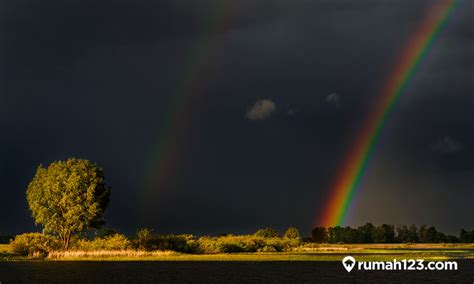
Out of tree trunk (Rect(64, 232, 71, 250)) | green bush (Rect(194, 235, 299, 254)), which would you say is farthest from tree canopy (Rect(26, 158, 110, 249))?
green bush (Rect(194, 235, 299, 254))

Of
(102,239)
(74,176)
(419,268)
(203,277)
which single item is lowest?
(203,277)

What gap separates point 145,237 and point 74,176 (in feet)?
61.6

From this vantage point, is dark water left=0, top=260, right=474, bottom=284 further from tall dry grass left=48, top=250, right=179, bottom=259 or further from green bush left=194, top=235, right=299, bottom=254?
green bush left=194, top=235, right=299, bottom=254

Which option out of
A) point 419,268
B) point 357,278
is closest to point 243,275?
point 357,278

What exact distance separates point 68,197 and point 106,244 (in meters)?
11.4

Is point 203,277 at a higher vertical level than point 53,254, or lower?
lower

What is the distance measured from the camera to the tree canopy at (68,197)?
12212 cm

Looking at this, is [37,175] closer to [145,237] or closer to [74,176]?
[74,176]

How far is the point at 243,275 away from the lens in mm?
72000

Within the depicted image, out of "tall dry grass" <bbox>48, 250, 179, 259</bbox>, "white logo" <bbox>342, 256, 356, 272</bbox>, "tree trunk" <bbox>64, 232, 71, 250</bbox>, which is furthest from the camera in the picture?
"tree trunk" <bbox>64, 232, 71, 250</bbox>

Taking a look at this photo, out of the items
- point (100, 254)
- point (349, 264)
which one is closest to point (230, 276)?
point (349, 264)

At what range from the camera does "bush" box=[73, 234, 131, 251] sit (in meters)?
123

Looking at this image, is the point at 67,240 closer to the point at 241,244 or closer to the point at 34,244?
the point at 34,244

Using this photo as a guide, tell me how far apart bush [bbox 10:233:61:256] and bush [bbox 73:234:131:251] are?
443 cm
